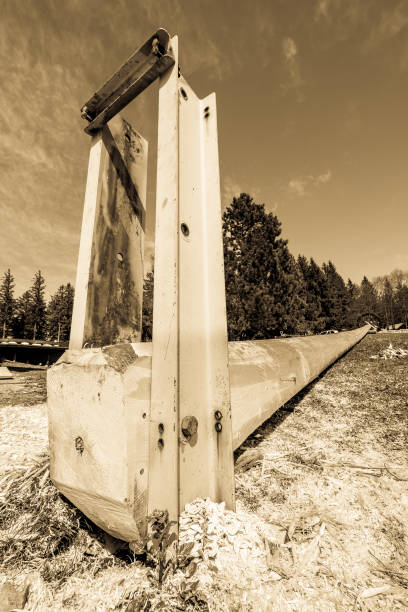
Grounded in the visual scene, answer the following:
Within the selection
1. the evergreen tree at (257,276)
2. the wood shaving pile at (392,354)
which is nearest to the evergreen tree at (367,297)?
the evergreen tree at (257,276)

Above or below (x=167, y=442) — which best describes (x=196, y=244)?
above

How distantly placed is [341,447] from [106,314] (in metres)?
1.54

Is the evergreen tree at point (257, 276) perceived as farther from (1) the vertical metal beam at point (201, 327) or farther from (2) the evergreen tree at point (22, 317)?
(2) the evergreen tree at point (22, 317)

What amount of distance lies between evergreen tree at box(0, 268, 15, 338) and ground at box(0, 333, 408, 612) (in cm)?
6535

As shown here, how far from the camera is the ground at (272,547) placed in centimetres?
72

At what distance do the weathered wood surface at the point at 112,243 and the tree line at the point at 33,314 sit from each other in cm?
6153

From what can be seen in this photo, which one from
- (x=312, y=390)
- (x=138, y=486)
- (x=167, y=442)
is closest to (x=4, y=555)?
(x=138, y=486)

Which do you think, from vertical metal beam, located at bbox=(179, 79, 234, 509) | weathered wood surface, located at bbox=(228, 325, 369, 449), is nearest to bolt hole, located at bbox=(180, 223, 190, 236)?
vertical metal beam, located at bbox=(179, 79, 234, 509)

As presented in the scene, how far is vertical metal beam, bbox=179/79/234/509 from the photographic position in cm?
102

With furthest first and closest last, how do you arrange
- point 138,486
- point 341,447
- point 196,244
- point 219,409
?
point 341,447 → point 196,244 → point 219,409 → point 138,486

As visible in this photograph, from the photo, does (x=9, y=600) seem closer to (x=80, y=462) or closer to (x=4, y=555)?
(x=4, y=555)

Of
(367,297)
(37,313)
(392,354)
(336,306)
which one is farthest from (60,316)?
(367,297)

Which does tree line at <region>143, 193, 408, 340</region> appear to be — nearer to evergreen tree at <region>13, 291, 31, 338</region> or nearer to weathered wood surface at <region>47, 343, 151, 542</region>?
weathered wood surface at <region>47, 343, 151, 542</region>

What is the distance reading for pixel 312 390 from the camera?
2.97 m
